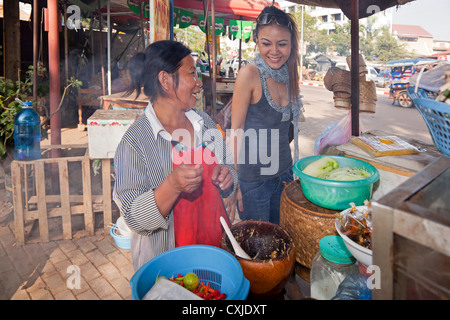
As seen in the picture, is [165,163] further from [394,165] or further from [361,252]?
[394,165]

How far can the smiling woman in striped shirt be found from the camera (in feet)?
5.04

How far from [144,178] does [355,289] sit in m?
1.11

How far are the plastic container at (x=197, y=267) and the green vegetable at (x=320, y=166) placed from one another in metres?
0.75

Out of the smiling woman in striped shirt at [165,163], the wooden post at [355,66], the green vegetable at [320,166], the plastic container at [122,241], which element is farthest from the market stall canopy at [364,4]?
the plastic container at [122,241]

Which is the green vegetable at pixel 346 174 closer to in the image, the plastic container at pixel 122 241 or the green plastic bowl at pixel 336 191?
the green plastic bowl at pixel 336 191

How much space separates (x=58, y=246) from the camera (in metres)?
3.49

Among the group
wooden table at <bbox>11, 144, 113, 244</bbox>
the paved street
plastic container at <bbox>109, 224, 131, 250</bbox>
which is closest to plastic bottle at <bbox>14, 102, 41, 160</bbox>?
wooden table at <bbox>11, 144, 113, 244</bbox>

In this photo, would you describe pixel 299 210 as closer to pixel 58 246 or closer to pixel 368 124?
pixel 58 246

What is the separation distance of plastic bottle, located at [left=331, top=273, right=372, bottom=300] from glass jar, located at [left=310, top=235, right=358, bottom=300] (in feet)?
0.44

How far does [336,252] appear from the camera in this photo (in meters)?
1.26

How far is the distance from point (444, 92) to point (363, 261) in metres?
0.84

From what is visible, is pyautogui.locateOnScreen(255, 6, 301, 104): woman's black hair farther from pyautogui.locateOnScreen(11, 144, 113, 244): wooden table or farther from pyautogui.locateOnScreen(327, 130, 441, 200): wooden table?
pyautogui.locateOnScreen(11, 144, 113, 244): wooden table

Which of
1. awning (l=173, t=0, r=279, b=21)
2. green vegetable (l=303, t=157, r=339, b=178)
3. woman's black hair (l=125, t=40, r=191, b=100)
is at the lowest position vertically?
green vegetable (l=303, t=157, r=339, b=178)
